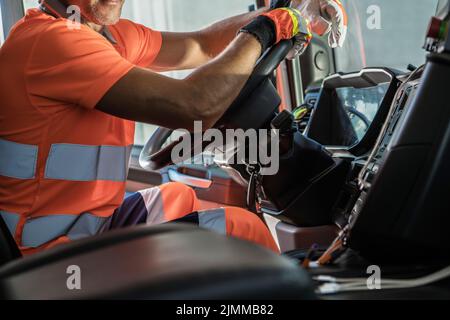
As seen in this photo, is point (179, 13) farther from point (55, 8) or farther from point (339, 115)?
point (55, 8)

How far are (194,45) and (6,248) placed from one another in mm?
1160

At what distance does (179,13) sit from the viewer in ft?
13.1

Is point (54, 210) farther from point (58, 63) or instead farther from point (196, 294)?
point (196, 294)

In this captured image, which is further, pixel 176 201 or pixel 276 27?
pixel 176 201

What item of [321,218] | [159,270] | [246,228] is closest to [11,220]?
[246,228]

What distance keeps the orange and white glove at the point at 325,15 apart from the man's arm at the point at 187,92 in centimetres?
25

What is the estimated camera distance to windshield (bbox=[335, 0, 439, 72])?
237 cm

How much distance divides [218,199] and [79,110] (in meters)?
1.69

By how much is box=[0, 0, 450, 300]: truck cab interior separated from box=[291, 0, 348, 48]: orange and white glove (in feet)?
0.64

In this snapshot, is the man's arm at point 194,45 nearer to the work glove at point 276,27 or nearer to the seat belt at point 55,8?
the seat belt at point 55,8
